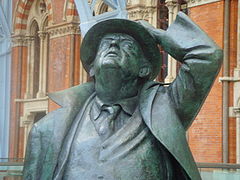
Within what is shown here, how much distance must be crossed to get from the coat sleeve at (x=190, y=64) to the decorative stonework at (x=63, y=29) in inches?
645

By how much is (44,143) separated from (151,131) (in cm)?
41

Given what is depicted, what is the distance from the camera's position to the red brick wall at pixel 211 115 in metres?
13.1

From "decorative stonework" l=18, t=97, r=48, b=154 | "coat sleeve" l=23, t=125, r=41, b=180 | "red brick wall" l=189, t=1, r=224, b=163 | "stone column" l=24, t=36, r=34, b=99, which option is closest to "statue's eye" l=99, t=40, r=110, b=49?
"coat sleeve" l=23, t=125, r=41, b=180

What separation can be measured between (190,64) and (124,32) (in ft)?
0.97

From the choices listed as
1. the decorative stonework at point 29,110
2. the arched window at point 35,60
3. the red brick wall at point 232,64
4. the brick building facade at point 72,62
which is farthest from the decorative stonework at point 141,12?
the arched window at point 35,60

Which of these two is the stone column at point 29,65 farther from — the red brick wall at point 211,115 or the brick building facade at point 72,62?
the red brick wall at point 211,115

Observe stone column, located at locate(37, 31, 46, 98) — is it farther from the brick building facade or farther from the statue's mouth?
the statue's mouth

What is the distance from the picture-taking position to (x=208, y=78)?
274cm

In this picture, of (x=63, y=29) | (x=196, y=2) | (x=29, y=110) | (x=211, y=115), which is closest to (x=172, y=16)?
(x=196, y=2)

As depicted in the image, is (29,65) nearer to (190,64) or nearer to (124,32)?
(124,32)

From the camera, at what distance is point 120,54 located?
2809 mm

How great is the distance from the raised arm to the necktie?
0.22 m

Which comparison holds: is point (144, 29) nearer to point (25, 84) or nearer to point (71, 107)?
point (71, 107)

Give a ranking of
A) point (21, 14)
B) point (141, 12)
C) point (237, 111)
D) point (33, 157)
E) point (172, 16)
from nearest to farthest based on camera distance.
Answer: point (33, 157), point (237, 111), point (172, 16), point (141, 12), point (21, 14)
